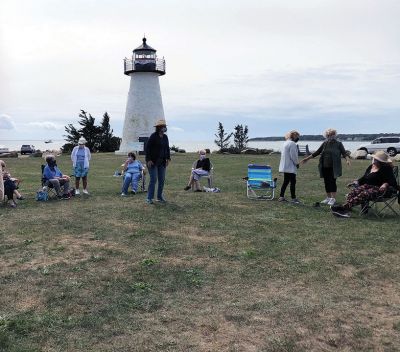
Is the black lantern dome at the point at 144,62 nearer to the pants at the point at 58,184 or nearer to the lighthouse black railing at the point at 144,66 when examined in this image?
the lighthouse black railing at the point at 144,66

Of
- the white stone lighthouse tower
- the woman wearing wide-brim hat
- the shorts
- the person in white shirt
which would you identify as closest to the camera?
the woman wearing wide-brim hat

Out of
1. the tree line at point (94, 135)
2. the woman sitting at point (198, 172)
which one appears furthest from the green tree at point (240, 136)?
the woman sitting at point (198, 172)

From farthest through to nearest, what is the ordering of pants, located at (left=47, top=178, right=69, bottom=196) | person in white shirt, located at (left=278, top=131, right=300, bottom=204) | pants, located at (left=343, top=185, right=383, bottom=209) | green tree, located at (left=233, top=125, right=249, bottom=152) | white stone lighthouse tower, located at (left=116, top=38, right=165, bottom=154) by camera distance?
green tree, located at (left=233, top=125, right=249, bottom=152) → white stone lighthouse tower, located at (left=116, top=38, right=165, bottom=154) → pants, located at (left=47, top=178, right=69, bottom=196) → person in white shirt, located at (left=278, top=131, right=300, bottom=204) → pants, located at (left=343, top=185, right=383, bottom=209)

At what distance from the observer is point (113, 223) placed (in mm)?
8234

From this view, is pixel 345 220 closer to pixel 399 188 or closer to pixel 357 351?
pixel 399 188

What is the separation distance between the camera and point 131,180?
1229cm

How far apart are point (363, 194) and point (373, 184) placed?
0.43 metres

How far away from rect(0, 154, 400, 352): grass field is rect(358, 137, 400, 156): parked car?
95.0ft

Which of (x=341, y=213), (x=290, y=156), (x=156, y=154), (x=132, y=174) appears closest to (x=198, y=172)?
(x=132, y=174)

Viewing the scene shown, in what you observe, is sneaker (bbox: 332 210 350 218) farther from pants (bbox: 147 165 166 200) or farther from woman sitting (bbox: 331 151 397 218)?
pants (bbox: 147 165 166 200)

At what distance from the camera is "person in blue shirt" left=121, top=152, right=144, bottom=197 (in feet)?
39.7

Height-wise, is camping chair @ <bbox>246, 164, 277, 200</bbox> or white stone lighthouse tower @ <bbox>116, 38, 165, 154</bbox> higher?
white stone lighthouse tower @ <bbox>116, 38, 165, 154</bbox>

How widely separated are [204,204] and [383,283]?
558 cm

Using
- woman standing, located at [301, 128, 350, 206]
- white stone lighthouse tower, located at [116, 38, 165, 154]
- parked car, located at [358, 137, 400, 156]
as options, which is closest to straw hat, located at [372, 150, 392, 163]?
woman standing, located at [301, 128, 350, 206]
